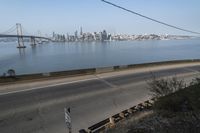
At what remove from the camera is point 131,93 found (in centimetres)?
1545

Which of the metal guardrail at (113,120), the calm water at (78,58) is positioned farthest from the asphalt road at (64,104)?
the calm water at (78,58)

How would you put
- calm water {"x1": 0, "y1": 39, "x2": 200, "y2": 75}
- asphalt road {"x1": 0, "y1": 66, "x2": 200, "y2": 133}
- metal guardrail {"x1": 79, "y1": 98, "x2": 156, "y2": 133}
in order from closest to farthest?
metal guardrail {"x1": 79, "y1": 98, "x2": 156, "y2": 133}
asphalt road {"x1": 0, "y1": 66, "x2": 200, "y2": 133}
calm water {"x1": 0, "y1": 39, "x2": 200, "y2": 75}

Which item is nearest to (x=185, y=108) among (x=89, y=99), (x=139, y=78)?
(x=89, y=99)

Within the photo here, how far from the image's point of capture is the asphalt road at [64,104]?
31.9 feet

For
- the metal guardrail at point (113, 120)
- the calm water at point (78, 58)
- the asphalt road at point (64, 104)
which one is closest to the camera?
the metal guardrail at point (113, 120)

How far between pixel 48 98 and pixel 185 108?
6.99m

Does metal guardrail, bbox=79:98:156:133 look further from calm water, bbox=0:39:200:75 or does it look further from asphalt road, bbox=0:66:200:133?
calm water, bbox=0:39:200:75

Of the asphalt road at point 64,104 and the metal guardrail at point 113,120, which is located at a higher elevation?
the metal guardrail at point 113,120

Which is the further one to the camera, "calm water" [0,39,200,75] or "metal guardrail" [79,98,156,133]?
"calm water" [0,39,200,75]

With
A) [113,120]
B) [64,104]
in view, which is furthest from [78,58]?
[113,120]

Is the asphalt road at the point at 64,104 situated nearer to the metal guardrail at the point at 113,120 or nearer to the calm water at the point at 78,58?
the metal guardrail at the point at 113,120

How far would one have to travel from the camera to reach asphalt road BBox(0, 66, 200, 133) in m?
9.71

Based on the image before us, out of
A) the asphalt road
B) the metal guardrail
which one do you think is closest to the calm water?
the asphalt road


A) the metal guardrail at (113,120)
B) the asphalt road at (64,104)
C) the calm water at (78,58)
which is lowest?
the calm water at (78,58)
